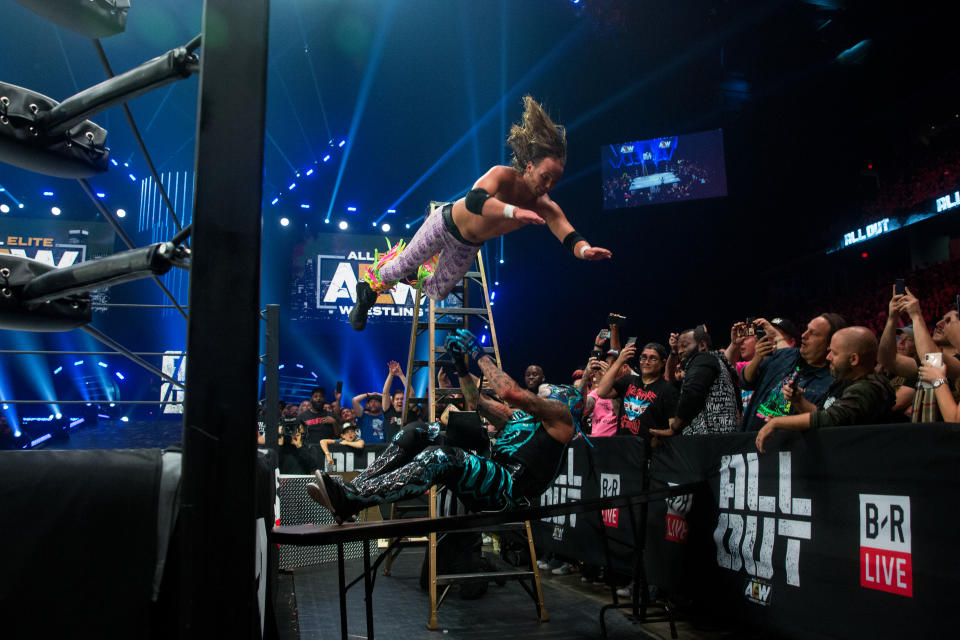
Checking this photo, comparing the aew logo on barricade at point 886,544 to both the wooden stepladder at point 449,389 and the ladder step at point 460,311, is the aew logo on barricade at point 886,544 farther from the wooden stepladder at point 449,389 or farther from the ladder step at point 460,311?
the ladder step at point 460,311

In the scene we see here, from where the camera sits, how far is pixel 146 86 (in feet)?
4.94

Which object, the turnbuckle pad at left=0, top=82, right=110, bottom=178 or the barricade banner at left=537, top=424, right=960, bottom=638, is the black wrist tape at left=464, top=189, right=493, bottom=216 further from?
the barricade banner at left=537, top=424, right=960, bottom=638

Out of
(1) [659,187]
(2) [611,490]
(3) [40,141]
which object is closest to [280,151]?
(1) [659,187]

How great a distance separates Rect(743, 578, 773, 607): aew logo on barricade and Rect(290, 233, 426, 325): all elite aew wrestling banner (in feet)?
32.1

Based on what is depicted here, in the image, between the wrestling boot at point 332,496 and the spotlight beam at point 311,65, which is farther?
the spotlight beam at point 311,65

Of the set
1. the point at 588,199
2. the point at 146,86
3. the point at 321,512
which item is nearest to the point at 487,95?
the point at 588,199

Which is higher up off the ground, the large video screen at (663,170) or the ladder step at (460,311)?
the large video screen at (663,170)

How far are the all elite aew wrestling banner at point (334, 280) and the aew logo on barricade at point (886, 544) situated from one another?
10.4m

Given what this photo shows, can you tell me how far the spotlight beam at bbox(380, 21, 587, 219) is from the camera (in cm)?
1124

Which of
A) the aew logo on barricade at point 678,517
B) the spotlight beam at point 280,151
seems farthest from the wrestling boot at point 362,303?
the spotlight beam at point 280,151

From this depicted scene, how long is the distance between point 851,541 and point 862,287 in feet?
39.3

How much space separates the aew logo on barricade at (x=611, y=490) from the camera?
17.9ft

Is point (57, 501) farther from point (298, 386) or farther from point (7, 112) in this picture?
point (298, 386)

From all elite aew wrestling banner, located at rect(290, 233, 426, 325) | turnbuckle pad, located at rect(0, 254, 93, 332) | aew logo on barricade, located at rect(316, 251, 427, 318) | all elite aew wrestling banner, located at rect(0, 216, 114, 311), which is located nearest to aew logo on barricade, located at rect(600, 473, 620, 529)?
turnbuckle pad, located at rect(0, 254, 93, 332)
